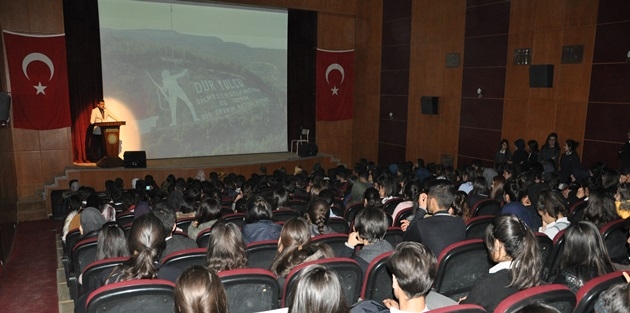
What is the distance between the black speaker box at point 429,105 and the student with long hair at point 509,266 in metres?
9.45

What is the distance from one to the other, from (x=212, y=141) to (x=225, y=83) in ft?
5.18

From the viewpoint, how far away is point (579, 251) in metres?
2.62

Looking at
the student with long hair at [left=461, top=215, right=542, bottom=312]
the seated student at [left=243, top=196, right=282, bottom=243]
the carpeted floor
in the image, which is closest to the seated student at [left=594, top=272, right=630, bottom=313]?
the student with long hair at [left=461, top=215, right=542, bottom=312]

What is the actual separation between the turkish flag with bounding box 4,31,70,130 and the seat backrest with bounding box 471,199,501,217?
9190 mm

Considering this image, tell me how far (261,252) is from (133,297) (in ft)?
3.95

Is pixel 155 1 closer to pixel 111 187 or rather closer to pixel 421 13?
pixel 111 187

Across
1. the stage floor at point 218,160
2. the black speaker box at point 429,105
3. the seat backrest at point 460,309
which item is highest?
the black speaker box at point 429,105

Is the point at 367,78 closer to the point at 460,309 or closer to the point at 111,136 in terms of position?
the point at 111,136

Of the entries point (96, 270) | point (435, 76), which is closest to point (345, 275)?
point (96, 270)

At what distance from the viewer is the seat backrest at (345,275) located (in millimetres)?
2570

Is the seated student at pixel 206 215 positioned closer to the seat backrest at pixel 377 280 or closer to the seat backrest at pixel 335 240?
the seat backrest at pixel 335 240

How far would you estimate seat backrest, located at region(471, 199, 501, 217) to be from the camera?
16.0ft

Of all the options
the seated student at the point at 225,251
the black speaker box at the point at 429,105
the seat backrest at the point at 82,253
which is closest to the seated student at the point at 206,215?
the seat backrest at the point at 82,253

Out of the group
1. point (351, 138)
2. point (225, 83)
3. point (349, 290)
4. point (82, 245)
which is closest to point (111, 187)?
point (82, 245)
